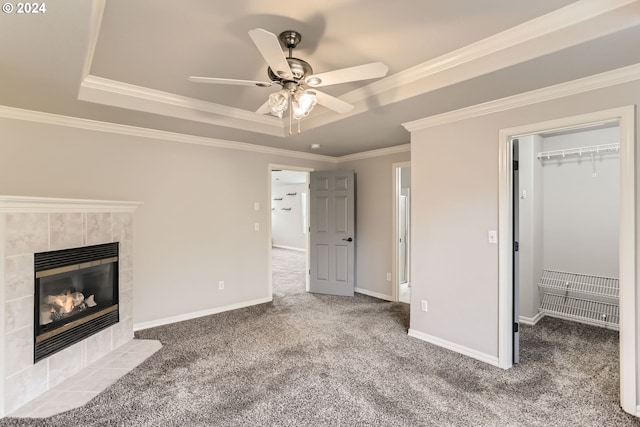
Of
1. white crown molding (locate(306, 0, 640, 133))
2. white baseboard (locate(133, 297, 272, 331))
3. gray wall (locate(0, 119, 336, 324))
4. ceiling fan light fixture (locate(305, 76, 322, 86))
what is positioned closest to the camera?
white crown molding (locate(306, 0, 640, 133))

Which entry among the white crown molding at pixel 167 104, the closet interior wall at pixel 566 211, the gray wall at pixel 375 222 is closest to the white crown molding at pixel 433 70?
the white crown molding at pixel 167 104

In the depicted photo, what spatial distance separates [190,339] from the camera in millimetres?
3197

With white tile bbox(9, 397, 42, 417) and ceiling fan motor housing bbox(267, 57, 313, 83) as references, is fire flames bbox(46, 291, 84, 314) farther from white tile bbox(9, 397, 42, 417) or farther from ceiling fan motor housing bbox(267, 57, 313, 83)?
ceiling fan motor housing bbox(267, 57, 313, 83)

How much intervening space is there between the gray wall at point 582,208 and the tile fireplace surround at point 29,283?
5226 millimetres

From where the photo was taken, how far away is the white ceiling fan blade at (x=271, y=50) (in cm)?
144

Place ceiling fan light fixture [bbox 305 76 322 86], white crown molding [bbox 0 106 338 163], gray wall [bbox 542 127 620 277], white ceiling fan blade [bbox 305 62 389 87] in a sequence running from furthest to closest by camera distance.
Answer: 1. gray wall [bbox 542 127 620 277]
2. white crown molding [bbox 0 106 338 163]
3. ceiling fan light fixture [bbox 305 76 322 86]
4. white ceiling fan blade [bbox 305 62 389 87]

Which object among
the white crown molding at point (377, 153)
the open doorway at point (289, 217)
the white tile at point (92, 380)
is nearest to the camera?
the white tile at point (92, 380)

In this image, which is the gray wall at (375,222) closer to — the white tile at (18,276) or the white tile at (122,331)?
the white tile at (122,331)

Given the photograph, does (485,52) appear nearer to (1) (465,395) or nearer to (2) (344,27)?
(2) (344,27)

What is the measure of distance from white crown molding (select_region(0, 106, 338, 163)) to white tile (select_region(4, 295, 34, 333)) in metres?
1.71

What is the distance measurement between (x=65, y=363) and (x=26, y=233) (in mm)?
1086

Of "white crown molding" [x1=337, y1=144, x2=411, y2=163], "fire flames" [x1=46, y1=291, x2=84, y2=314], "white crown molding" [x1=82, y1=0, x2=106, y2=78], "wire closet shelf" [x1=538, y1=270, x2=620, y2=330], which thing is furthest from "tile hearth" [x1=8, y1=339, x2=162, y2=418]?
"wire closet shelf" [x1=538, y1=270, x2=620, y2=330]

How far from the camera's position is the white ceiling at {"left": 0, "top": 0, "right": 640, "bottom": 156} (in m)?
1.68

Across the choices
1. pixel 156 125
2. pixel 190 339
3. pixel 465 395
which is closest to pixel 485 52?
pixel 465 395
